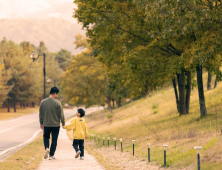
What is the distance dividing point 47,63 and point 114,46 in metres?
85.4

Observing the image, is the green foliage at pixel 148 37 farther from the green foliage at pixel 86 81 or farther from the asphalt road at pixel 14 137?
the green foliage at pixel 86 81

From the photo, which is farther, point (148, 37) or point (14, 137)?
point (14, 137)

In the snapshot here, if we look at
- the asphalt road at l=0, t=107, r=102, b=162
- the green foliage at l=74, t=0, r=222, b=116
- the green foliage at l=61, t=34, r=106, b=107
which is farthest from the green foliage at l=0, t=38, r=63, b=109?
the green foliage at l=74, t=0, r=222, b=116

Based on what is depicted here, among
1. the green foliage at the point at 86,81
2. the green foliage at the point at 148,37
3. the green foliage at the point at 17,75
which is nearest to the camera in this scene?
the green foliage at the point at 148,37

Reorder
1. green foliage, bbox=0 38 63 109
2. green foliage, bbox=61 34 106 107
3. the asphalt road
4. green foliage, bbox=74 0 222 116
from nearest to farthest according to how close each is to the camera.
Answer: green foliage, bbox=74 0 222 116, the asphalt road, green foliage, bbox=61 34 106 107, green foliage, bbox=0 38 63 109

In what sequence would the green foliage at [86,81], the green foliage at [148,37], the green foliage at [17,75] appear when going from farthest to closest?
the green foliage at [17,75], the green foliage at [86,81], the green foliage at [148,37]

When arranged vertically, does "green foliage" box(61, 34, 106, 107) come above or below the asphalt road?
above

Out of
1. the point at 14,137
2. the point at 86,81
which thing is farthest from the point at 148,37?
the point at 86,81

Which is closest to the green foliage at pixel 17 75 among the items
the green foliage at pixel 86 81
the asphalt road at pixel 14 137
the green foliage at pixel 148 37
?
the green foliage at pixel 86 81

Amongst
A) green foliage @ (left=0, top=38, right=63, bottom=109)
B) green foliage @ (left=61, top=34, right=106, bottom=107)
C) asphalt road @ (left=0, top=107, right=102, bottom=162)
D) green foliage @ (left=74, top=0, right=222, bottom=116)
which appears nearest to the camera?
green foliage @ (left=74, top=0, right=222, bottom=116)

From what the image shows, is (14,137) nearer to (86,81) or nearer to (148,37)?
(148,37)

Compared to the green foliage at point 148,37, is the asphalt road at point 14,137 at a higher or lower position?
lower

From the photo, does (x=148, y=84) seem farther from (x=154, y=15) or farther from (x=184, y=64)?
(x=154, y=15)

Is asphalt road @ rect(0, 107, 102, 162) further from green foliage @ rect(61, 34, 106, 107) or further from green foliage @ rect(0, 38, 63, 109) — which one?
green foliage @ rect(0, 38, 63, 109)
